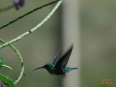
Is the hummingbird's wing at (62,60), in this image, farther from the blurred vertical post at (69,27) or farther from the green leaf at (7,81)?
the blurred vertical post at (69,27)

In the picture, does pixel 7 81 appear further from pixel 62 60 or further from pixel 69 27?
pixel 69 27

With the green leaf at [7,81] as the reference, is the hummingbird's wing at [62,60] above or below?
above

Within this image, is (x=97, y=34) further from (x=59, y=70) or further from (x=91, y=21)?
(x=59, y=70)

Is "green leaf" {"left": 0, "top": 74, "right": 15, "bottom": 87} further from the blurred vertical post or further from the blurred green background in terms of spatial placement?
the blurred green background

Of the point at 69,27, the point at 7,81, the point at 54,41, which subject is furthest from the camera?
the point at 54,41

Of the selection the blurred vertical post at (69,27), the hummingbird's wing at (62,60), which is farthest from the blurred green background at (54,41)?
the hummingbird's wing at (62,60)

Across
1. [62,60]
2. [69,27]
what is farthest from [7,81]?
[69,27]

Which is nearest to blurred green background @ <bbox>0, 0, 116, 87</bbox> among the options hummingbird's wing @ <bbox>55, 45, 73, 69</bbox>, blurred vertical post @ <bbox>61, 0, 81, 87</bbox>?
blurred vertical post @ <bbox>61, 0, 81, 87</bbox>

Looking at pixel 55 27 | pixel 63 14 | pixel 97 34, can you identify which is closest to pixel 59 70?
pixel 63 14
